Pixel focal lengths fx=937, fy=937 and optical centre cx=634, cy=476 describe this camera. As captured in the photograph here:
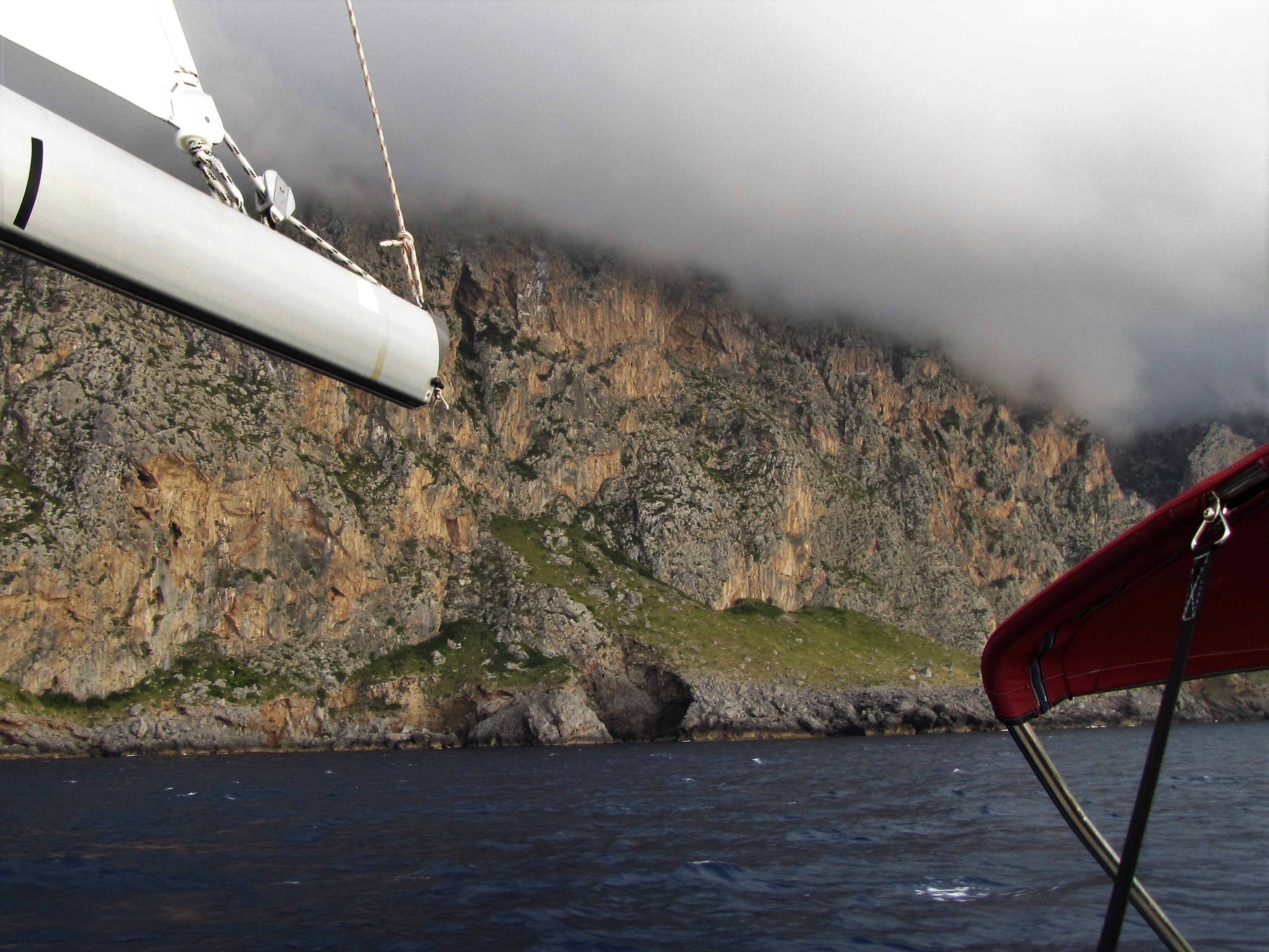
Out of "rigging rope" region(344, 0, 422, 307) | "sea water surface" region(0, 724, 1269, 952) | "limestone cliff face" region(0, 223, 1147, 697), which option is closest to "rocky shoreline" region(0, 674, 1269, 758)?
"limestone cliff face" region(0, 223, 1147, 697)

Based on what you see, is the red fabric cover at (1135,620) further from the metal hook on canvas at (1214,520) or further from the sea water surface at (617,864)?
the sea water surface at (617,864)

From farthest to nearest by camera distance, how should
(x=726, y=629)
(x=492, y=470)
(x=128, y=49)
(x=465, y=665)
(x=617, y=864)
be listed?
(x=492, y=470) < (x=726, y=629) < (x=465, y=665) < (x=617, y=864) < (x=128, y=49)

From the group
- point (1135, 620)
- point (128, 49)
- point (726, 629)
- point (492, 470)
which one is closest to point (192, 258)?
point (128, 49)

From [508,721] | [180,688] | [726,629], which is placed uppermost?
[726,629]

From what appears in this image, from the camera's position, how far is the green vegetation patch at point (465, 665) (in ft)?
341

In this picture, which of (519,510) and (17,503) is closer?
(17,503)

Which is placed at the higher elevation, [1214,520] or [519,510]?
[519,510]

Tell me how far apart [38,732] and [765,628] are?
8618 cm

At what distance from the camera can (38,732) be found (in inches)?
3164

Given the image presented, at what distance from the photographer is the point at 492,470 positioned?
136 metres

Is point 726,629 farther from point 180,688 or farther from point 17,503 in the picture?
point 17,503

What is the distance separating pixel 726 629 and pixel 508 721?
36.3 m

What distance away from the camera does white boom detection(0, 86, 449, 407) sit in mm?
5043

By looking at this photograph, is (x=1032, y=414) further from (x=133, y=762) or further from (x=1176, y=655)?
(x=1176, y=655)
